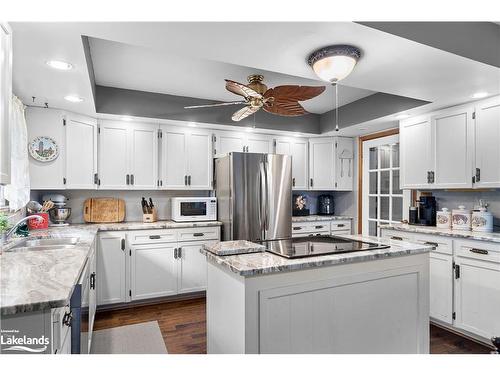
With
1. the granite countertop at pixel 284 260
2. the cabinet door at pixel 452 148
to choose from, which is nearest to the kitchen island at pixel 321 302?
the granite countertop at pixel 284 260

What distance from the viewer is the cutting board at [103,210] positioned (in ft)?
12.4

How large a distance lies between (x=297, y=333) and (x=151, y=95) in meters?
2.98

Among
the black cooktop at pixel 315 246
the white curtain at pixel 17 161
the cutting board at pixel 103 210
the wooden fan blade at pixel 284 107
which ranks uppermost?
the wooden fan blade at pixel 284 107

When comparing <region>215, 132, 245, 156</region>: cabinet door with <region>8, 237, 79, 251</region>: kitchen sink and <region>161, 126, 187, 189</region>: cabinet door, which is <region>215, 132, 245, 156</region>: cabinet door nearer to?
<region>161, 126, 187, 189</region>: cabinet door

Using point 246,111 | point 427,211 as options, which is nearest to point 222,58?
point 246,111

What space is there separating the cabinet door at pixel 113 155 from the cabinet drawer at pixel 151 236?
1.97 ft

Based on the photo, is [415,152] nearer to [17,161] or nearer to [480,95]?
[480,95]

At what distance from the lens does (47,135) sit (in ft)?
10.7

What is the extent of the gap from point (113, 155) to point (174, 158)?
69cm

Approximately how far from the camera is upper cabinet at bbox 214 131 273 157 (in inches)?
164

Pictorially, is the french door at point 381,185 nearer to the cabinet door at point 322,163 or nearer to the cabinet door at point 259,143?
the cabinet door at point 322,163

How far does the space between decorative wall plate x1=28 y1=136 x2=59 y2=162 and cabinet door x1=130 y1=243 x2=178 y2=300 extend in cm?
128

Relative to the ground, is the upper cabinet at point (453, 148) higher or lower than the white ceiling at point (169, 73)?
lower
